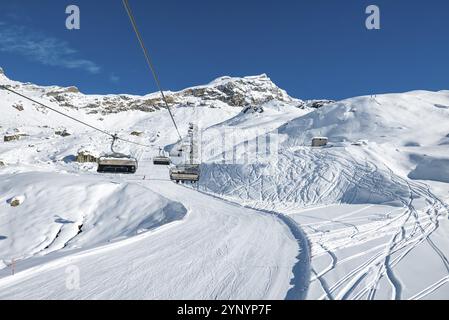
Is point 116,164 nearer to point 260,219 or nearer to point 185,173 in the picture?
point 185,173

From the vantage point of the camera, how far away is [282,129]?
208 ft

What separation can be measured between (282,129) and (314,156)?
83.6ft

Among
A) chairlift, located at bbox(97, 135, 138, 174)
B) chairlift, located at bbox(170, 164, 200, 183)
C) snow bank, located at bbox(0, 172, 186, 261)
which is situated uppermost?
chairlift, located at bbox(97, 135, 138, 174)

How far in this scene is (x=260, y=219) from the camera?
712 inches

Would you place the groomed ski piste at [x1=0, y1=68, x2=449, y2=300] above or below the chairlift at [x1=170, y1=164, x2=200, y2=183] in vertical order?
below

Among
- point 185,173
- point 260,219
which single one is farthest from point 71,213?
point 260,219

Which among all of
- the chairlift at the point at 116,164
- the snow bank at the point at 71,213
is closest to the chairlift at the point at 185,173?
the snow bank at the point at 71,213

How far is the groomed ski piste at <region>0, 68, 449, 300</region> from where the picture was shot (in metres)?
7.56

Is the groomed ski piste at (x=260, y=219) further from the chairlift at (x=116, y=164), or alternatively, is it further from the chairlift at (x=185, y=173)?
the chairlift at (x=116, y=164)

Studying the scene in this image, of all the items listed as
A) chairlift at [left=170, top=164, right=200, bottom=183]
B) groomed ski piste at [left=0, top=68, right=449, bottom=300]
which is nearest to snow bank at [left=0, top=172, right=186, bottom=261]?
groomed ski piste at [left=0, top=68, right=449, bottom=300]

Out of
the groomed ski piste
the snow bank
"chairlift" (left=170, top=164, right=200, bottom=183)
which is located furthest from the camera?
"chairlift" (left=170, top=164, right=200, bottom=183)

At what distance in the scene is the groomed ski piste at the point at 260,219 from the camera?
7562 millimetres

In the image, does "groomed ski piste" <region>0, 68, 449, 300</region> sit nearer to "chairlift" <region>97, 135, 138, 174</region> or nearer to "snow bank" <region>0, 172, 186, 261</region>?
"snow bank" <region>0, 172, 186, 261</region>
